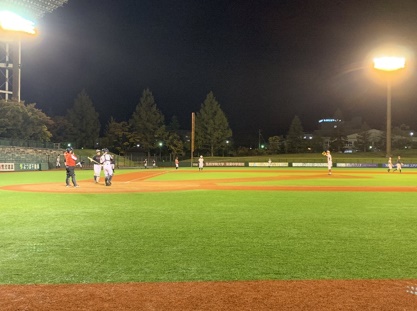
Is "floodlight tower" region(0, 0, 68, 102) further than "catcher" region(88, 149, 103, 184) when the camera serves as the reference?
Yes

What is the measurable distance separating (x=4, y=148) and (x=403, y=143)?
281ft

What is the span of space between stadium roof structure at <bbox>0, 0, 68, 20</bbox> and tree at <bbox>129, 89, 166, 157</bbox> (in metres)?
38.8

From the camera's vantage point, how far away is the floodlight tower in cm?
5181

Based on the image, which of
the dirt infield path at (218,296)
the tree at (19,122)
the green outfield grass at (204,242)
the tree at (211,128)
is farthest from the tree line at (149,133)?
the dirt infield path at (218,296)

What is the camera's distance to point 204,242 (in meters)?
7.22

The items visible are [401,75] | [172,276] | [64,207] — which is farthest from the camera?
[401,75]

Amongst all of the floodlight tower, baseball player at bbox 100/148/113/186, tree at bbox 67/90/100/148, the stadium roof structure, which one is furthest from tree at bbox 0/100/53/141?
baseball player at bbox 100/148/113/186

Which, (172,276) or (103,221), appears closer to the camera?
(172,276)

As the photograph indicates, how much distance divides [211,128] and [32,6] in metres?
48.5

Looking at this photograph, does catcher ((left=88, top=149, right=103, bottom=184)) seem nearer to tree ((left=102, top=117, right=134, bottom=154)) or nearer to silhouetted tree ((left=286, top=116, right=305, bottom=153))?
tree ((left=102, top=117, right=134, bottom=154))

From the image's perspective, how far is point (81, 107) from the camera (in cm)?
9044

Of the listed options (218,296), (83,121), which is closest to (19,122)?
(83,121)

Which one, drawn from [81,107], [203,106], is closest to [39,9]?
[81,107]

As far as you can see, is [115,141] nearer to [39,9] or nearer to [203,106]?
[203,106]
